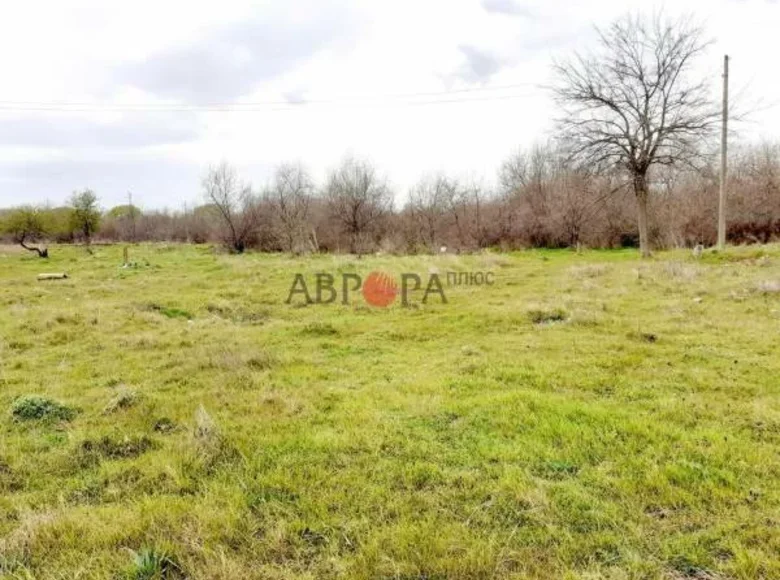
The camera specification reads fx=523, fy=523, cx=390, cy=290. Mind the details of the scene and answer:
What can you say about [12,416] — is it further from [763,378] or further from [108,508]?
[763,378]

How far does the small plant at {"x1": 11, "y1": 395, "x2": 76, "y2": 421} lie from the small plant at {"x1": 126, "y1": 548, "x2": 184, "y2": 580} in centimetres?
329

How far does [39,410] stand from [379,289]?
9.38 metres

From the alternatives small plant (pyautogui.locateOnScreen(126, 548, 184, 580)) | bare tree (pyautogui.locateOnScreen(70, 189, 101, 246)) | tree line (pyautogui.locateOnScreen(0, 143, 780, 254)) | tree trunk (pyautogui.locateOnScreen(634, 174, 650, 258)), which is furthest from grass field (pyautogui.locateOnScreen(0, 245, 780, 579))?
bare tree (pyautogui.locateOnScreen(70, 189, 101, 246))

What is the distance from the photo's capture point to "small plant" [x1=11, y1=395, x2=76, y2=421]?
17.8ft

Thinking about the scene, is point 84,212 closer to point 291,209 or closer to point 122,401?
point 291,209

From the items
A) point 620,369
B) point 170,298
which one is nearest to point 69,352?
point 170,298

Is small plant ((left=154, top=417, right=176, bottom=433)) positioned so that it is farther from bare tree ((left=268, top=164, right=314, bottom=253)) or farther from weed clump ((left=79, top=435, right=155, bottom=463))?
bare tree ((left=268, top=164, right=314, bottom=253))

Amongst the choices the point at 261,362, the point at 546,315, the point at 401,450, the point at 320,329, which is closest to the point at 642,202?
the point at 546,315

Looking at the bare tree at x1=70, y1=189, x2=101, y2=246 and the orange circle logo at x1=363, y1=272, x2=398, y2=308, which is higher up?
the bare tree at x1=70, y1=189, x2=101, y2=246

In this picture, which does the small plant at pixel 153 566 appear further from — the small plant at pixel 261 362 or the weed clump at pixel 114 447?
the small plant at pixel 261 362

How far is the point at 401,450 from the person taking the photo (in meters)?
4.24

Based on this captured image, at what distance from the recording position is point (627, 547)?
288 cm

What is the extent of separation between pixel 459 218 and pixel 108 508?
3758 centimetres

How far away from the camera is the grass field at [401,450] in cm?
291
